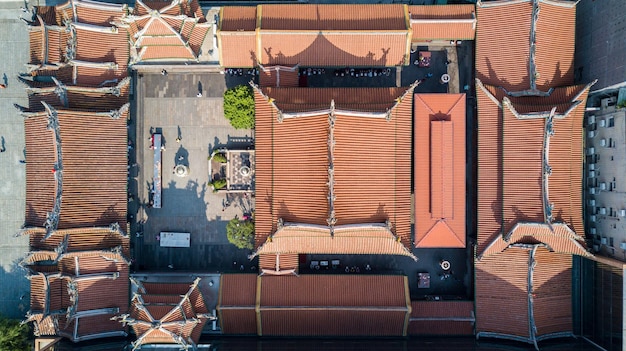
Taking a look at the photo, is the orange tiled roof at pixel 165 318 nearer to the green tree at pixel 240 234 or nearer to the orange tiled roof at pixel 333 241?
the green tree at pixel 240 234

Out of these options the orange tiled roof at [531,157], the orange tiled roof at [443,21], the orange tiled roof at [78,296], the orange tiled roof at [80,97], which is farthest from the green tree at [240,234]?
the orange tiled roof at [443,21]

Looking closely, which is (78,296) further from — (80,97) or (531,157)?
(531,157)

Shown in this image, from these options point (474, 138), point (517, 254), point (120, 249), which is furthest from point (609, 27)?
point (120, 249)

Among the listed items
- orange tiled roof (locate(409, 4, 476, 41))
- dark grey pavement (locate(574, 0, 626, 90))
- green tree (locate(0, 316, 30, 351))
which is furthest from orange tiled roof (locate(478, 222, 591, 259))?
green tree (locate(0, 316, 30, 351))

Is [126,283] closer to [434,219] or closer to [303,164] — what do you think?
[303,164]

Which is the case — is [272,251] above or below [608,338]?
above

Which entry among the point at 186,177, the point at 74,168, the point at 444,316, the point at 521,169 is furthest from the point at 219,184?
the point at 521,169
